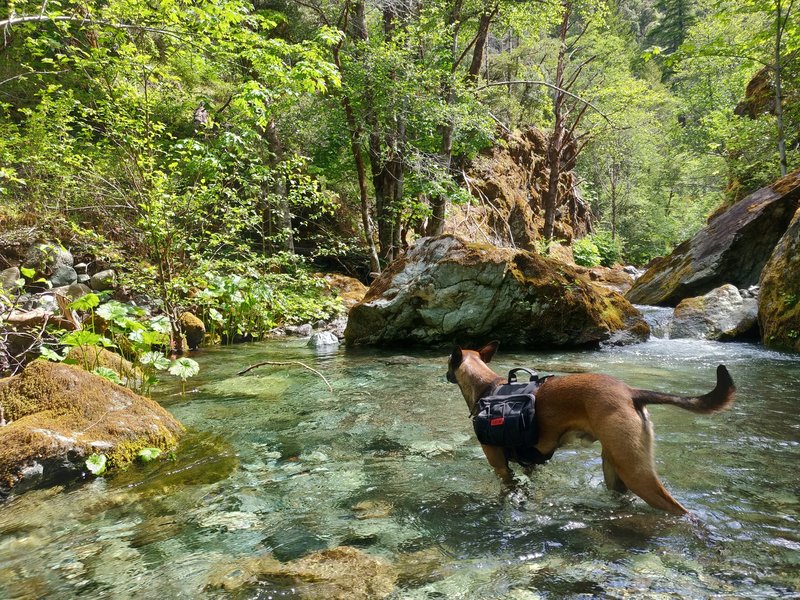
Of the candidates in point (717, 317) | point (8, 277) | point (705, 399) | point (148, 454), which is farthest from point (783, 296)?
point (8, 277)

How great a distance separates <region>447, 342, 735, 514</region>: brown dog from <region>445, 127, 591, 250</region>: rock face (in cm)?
1550

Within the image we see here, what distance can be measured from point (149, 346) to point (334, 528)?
3934 mm

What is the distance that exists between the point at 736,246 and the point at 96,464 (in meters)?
14.6

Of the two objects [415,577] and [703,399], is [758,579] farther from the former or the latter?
[415,577]

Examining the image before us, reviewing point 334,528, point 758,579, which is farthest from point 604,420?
point 334,528

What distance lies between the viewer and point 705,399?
9.15 ft

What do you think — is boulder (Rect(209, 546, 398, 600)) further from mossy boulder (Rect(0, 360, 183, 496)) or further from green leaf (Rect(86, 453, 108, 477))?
mossy boulder (Rect(0, 360, 183, 496))

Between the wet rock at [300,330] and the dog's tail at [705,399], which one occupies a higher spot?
the dog's tail at [705,399]

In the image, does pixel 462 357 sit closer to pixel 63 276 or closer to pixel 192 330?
pixel 192 330

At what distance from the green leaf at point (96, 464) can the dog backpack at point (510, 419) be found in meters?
3.02

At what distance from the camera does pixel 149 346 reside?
5668 mm

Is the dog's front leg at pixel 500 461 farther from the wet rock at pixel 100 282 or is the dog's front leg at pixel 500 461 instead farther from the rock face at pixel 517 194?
the rock face at pixel 517 194

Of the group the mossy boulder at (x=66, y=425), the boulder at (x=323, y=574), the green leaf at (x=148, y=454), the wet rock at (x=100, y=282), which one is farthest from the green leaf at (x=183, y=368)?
the wet rock at (x=100, y=282)

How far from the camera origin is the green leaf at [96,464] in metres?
3.67
